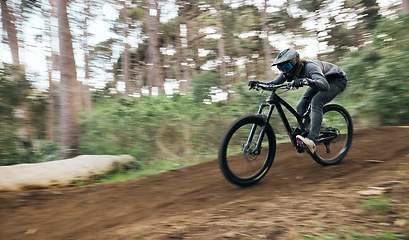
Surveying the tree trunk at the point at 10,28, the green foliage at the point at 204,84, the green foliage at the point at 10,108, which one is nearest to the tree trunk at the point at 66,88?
the green foliage at the point at 10,108

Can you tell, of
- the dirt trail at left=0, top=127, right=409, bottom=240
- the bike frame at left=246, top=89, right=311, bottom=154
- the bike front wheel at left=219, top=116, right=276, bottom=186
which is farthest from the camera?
the bike frame at left=246, top=89, right=311, bottom=154

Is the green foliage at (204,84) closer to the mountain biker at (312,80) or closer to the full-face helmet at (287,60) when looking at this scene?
the mountain biker at (312,80)

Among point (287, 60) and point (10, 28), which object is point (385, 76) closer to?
point (287, 60)

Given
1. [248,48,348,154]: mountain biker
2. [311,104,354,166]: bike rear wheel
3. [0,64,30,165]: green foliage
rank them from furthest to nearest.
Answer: [0,64,30,165]: green foliage → [311,104,354,166]: bike rear wheel → [248,48,348,154]: mountain biker

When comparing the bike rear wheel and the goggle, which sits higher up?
the goggle

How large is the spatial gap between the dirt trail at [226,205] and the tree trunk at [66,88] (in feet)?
8.90

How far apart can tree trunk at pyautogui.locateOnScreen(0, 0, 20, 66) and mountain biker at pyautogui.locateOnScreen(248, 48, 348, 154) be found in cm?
1036

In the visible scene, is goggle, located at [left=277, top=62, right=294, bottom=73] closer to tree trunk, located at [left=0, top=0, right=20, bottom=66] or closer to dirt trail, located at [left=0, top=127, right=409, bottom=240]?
dirt trail, located at [left=0, top=127, right=409, bottom=240]

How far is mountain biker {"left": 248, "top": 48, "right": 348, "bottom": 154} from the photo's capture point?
395 centimetres

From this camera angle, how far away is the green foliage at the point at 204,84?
11.5 m

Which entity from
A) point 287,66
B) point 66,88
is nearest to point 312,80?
point 287,66

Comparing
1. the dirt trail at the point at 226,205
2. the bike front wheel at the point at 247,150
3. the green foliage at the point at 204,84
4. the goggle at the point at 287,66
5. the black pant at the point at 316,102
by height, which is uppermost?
the green foliage at the point at 204,84

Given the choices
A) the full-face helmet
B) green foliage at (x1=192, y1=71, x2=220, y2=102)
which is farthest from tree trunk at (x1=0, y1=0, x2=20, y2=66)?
the full-face helmet

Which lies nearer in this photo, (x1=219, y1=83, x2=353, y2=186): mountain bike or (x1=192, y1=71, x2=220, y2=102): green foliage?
(x1=219, y1=83, x2=353, y2=186): mountain bike
